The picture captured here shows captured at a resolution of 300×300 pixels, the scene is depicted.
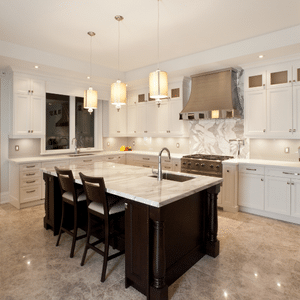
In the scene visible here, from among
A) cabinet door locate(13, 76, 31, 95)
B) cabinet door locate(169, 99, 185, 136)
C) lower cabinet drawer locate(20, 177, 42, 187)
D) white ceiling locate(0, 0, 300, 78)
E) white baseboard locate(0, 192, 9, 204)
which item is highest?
white ceiling locate(0, 0, 300, 78)

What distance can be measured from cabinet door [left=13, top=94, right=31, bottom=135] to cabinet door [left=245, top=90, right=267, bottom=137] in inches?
168

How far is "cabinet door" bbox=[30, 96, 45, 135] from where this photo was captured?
4805 millimetres

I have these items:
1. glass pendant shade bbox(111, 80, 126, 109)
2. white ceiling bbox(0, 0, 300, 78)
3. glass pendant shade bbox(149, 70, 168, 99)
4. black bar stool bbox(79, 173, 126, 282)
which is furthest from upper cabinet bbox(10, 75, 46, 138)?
glass pendant shade bbox(149, 70, 168, 99)

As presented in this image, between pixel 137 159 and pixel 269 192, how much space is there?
307 cm

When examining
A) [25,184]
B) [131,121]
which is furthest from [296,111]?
[25,184]

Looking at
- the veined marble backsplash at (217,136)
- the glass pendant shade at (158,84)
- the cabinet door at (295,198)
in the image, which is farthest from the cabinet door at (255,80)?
the glass pendant shade at (158,84)

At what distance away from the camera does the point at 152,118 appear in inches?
234

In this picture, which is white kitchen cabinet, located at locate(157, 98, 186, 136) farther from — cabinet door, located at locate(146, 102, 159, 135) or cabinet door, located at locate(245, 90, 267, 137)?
cabinet door, located at locate(245, 90, 267, 137)

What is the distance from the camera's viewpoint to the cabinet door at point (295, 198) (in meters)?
Answer: 3.62

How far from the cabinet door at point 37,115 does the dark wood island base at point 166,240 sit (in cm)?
358

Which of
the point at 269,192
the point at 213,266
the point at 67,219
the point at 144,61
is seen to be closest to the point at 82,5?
the point at 144,61

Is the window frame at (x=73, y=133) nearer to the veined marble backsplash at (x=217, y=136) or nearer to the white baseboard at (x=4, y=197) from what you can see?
the white baseboard at (x=4, y=197)

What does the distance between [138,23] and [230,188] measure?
10.0 feet

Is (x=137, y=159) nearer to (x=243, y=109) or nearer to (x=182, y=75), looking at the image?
(x=182, y=75)
